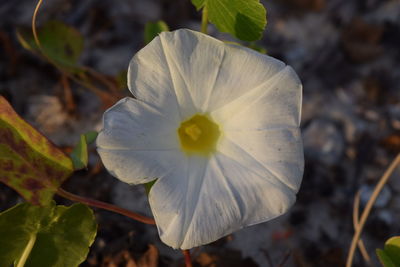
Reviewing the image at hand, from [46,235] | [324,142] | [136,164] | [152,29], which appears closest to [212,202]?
[136,164]

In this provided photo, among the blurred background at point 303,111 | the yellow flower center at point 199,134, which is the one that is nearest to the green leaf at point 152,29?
the blurred background at point 303,111

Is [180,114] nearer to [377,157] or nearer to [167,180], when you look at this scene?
[167,180]

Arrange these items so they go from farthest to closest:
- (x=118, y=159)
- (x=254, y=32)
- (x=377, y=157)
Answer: (x=377, y=157), (x=254, y=32), (x=118, y=159)

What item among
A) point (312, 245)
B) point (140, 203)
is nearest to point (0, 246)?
point (140, 203)

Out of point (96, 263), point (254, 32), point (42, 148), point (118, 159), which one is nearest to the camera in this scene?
point (118, 159)

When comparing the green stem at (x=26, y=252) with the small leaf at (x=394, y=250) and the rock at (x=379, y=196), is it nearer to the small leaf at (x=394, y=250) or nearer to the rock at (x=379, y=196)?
the small leaf at (x=394, y=250)

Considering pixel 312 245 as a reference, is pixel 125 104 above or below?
above
